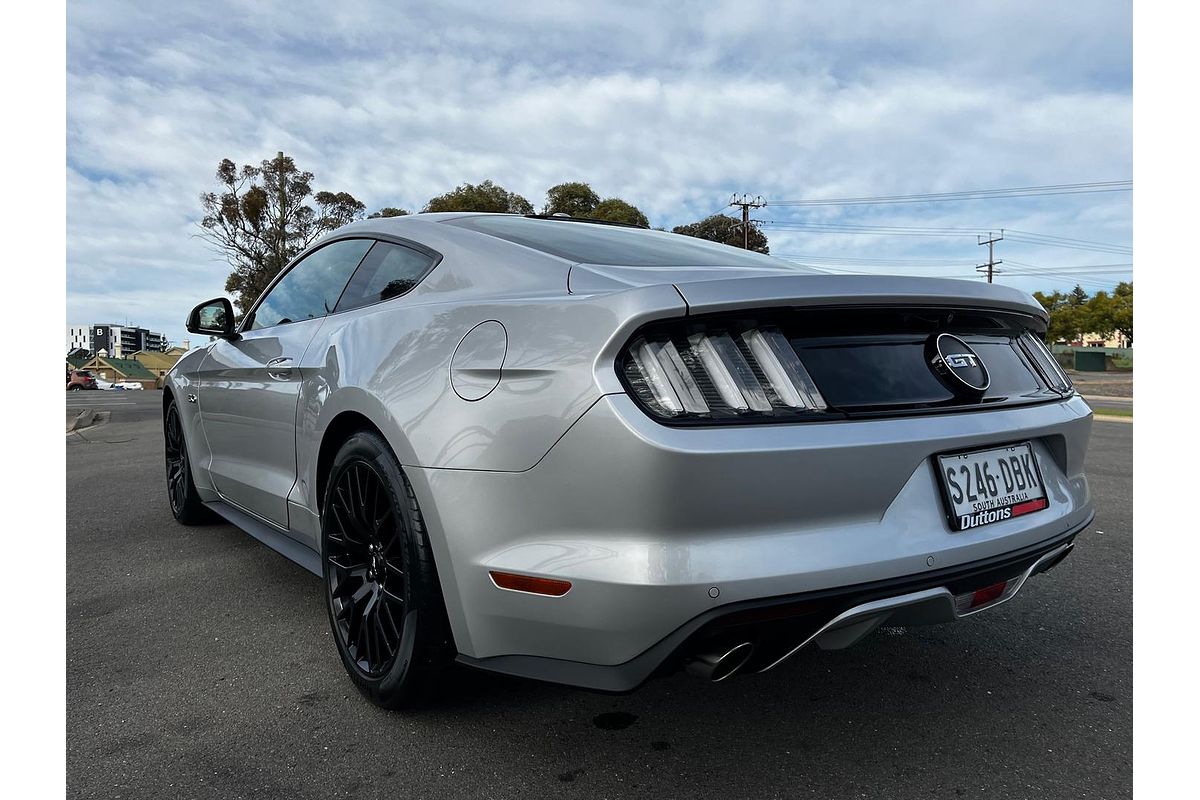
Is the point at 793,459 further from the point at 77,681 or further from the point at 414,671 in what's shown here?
the point at 77,681

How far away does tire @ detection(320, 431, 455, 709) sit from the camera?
6.89 ft

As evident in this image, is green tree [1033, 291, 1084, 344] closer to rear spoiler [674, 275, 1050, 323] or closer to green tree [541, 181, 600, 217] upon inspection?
green tree [541, 181, 600, 217]

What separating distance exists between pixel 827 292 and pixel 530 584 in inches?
36.5

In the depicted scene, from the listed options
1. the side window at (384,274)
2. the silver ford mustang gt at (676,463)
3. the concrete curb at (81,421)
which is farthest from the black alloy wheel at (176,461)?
the concrete curb at (81,421)

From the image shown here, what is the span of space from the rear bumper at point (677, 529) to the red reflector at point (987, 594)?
106 millimetres

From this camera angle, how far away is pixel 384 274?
2766 mm

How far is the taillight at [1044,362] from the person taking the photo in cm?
238

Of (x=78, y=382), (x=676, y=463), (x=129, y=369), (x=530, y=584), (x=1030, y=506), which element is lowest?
(x=530, y=584)

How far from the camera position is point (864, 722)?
7.45 feet

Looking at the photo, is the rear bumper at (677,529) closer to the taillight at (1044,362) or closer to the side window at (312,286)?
the taillight at (1044,362)

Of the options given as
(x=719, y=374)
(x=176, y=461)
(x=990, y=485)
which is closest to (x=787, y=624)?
(x=719, y=374)

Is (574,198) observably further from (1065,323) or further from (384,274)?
(1065,323)

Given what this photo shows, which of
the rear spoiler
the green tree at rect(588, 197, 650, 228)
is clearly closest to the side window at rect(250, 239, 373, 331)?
the rear spoiler

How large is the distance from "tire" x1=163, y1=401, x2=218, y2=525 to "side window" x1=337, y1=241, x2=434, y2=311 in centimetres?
214
